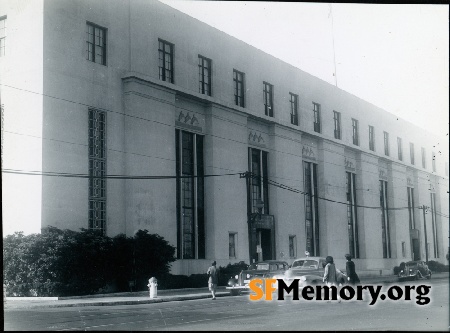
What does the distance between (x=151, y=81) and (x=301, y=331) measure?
959 cm

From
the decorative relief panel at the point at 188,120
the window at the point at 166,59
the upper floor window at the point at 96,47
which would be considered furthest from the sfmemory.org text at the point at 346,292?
the decorative relief panel at the point at 188,120

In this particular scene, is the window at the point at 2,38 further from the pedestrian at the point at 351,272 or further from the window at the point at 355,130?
the pedestrian at the point at 351,272

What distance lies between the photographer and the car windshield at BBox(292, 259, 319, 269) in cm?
1461

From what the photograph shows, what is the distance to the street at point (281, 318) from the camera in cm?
1107

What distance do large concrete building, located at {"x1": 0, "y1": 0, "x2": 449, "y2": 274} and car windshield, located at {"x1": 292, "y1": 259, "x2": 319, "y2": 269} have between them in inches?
19.9

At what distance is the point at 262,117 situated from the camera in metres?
17.4

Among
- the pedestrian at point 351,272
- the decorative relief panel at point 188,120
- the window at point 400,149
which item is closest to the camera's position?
the pedestrian at point 351,272

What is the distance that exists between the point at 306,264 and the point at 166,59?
22.7ft

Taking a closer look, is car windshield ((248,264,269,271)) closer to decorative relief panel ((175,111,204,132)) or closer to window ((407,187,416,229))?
window ((407,187,416,229))

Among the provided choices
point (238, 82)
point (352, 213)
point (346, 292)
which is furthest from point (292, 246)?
point (238, 82)

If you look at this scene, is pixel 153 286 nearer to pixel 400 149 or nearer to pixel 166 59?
pixel 166 59

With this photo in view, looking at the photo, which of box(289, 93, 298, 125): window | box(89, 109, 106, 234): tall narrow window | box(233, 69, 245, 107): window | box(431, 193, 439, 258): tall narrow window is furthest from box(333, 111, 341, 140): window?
box(89, 109, 106, 234): tall narrow window

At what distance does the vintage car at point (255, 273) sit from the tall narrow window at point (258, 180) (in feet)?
4.83

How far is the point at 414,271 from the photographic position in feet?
43.9
